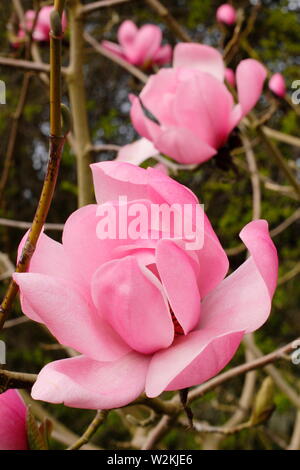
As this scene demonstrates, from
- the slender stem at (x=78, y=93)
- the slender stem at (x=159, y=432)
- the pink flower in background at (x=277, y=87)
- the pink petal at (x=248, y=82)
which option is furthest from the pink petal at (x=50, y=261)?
the pink flower in background at (x=277, y=87)

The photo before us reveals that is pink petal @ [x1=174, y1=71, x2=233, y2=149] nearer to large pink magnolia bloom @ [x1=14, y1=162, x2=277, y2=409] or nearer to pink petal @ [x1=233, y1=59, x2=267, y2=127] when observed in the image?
pink petal @ [x1=233, y1=59, x2=267, y2=127]

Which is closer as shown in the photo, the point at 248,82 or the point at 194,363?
the point at 194,363

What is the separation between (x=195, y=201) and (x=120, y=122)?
8.53ft

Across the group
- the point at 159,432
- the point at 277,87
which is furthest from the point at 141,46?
the point at 159,432

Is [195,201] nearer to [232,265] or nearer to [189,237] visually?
[189,237]

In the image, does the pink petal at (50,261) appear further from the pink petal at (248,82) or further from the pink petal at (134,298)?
the pink petal at (248,82)

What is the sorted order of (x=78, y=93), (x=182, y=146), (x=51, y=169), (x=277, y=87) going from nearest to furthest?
(x=51, y=169) → (x=182, y=146) → (x=78, y=93) → (x=277, y=87)

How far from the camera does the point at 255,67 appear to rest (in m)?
0.64

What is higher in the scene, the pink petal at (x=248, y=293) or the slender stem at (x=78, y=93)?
the pink petal at (x=248, y=293)

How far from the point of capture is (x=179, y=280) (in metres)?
0.32

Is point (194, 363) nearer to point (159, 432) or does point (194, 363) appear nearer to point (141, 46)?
point (159, 432)

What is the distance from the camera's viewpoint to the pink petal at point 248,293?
32cm

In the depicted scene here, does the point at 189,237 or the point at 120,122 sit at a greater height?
the point at 189,237
